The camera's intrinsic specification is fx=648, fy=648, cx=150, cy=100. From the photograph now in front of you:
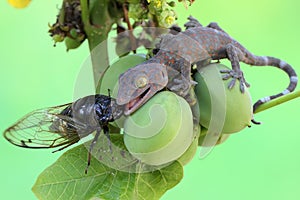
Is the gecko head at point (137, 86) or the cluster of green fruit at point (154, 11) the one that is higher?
the cluster of green fruit at point (154, 11)

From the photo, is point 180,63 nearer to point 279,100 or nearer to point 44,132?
point 279,100

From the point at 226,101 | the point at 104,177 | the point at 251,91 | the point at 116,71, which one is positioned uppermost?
the point at 116,71

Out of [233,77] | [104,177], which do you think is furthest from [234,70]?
[104,177]

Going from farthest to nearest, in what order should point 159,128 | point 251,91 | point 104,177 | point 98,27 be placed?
1. point 251,91
2. point 98,27
3. point 104,177
4. point 159,128

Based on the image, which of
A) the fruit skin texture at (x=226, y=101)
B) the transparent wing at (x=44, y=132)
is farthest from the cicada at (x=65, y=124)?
the fruit skin texture at (x=226, y=101)

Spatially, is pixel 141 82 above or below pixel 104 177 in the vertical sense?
above

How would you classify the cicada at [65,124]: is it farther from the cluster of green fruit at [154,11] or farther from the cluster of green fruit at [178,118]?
the cluster of green fruit at [154,11]
